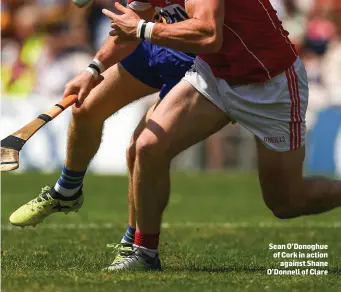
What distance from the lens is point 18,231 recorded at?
30.6 ft

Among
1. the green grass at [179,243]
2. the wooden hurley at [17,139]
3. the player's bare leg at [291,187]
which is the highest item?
the wooden hurley at [17,139]

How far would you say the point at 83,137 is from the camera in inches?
297

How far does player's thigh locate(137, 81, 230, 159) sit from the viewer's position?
6590 millimetres

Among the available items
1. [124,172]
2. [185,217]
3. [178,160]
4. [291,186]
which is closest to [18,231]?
[185,217]

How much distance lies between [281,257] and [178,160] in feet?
33.4

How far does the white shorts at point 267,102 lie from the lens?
22.1ft

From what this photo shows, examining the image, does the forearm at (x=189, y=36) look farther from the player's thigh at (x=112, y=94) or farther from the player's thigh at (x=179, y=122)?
the player's thigh at (x=112, y=94)

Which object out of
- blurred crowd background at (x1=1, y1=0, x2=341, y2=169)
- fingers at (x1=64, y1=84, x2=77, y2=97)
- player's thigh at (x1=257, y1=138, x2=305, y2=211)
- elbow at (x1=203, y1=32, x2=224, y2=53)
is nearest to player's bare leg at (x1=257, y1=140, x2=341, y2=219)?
player's thigh at (x1=257, y1=138, x2=305, y2=211)

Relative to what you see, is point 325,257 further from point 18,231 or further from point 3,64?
point 3,64

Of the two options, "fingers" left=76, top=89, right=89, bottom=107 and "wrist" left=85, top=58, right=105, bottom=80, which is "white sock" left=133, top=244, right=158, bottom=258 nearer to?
"fingers" left=76, top=89, right=89, bottom=107

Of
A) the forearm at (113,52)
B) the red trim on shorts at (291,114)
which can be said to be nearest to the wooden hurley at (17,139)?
the forearm at (113,52)

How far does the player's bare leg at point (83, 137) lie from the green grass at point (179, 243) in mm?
332

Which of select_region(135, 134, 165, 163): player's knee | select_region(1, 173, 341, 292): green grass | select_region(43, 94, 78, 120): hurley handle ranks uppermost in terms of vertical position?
select_region(135, 134, 165, 163): player's knee

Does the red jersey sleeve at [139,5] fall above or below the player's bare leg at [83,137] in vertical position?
above
